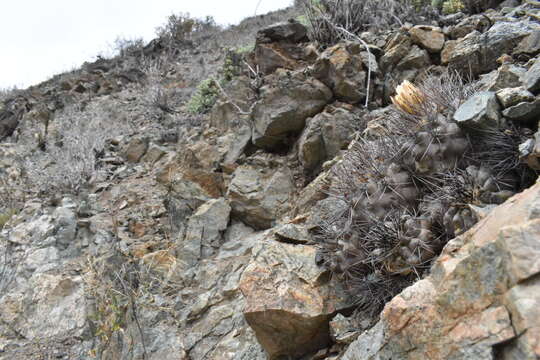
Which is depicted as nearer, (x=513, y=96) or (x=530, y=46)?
(x=513, y=96)

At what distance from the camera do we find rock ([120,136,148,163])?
24.3ft

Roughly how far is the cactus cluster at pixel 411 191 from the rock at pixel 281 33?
10.2ft

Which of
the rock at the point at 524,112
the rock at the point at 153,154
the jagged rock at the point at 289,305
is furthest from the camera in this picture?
the rock at the point at 153,154

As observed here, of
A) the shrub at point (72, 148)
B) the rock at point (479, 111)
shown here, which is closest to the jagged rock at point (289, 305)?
the rock at point (479, 111)

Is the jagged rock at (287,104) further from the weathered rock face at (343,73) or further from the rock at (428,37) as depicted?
the rock at (428,37)

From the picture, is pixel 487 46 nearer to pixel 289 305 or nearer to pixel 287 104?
pixel 287 104

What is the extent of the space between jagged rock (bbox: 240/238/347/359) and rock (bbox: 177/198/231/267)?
1.66m

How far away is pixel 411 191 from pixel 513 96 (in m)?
0.82

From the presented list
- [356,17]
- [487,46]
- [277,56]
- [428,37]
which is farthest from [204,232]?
[356,17]

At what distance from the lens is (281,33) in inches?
232

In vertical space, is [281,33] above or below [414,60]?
above

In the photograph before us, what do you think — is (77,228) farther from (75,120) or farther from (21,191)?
(75,120)

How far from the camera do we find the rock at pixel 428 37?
474 cm

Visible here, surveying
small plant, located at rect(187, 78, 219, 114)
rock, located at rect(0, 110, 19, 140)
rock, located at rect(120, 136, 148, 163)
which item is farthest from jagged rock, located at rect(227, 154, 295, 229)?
rock, located at rect(0, 110, 19, 140)
